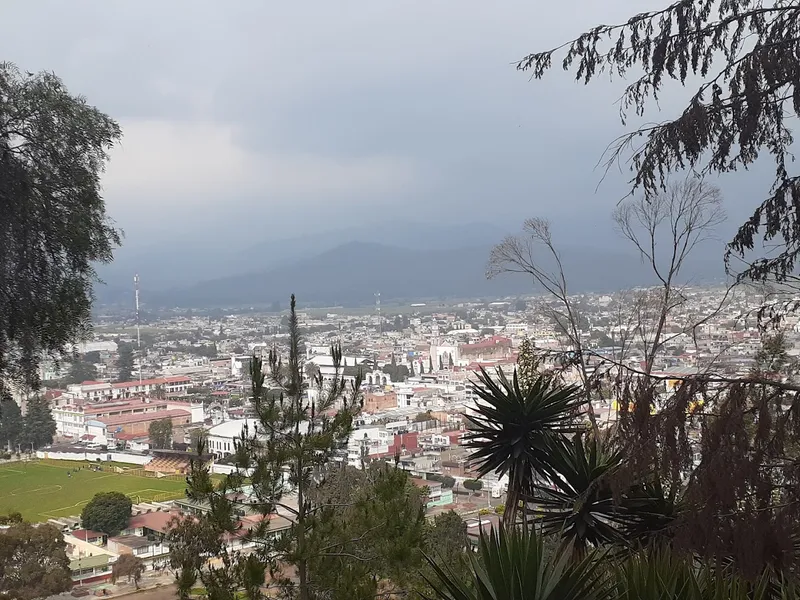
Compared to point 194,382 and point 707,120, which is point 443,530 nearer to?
point 707,120

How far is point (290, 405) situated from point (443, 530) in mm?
7357

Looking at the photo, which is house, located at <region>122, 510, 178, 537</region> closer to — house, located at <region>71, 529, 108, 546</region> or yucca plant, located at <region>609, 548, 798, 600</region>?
house, located at <region>71, 529, 108, 546</region>

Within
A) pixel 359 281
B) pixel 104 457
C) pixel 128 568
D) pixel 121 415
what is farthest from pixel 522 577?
pixel 359 281

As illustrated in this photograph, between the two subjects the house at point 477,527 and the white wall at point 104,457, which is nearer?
the house at point 477,527

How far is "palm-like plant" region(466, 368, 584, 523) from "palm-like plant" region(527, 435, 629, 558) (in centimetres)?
13

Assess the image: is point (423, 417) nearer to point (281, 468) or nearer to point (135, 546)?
point (135, 546)

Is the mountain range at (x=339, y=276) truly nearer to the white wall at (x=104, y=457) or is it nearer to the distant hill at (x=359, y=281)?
the distant hill at (x=359, y=281)

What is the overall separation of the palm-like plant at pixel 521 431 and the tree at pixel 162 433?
94.8 feet

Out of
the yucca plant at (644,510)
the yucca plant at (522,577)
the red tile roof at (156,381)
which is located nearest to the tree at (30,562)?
the yucca plant at (644,510)

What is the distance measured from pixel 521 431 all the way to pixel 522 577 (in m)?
2.92

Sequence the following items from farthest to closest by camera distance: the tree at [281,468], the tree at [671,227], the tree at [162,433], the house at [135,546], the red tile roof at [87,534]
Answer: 1. the tree at [162,433]
2. the red tile roof at [87,534]
3. the house at [135,546]
4. the tree at [671,227]
5. the tree at [281,468]

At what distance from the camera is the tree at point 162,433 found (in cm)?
3222

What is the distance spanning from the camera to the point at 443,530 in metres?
12.4

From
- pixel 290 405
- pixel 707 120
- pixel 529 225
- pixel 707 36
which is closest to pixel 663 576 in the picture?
pixel 707 120
